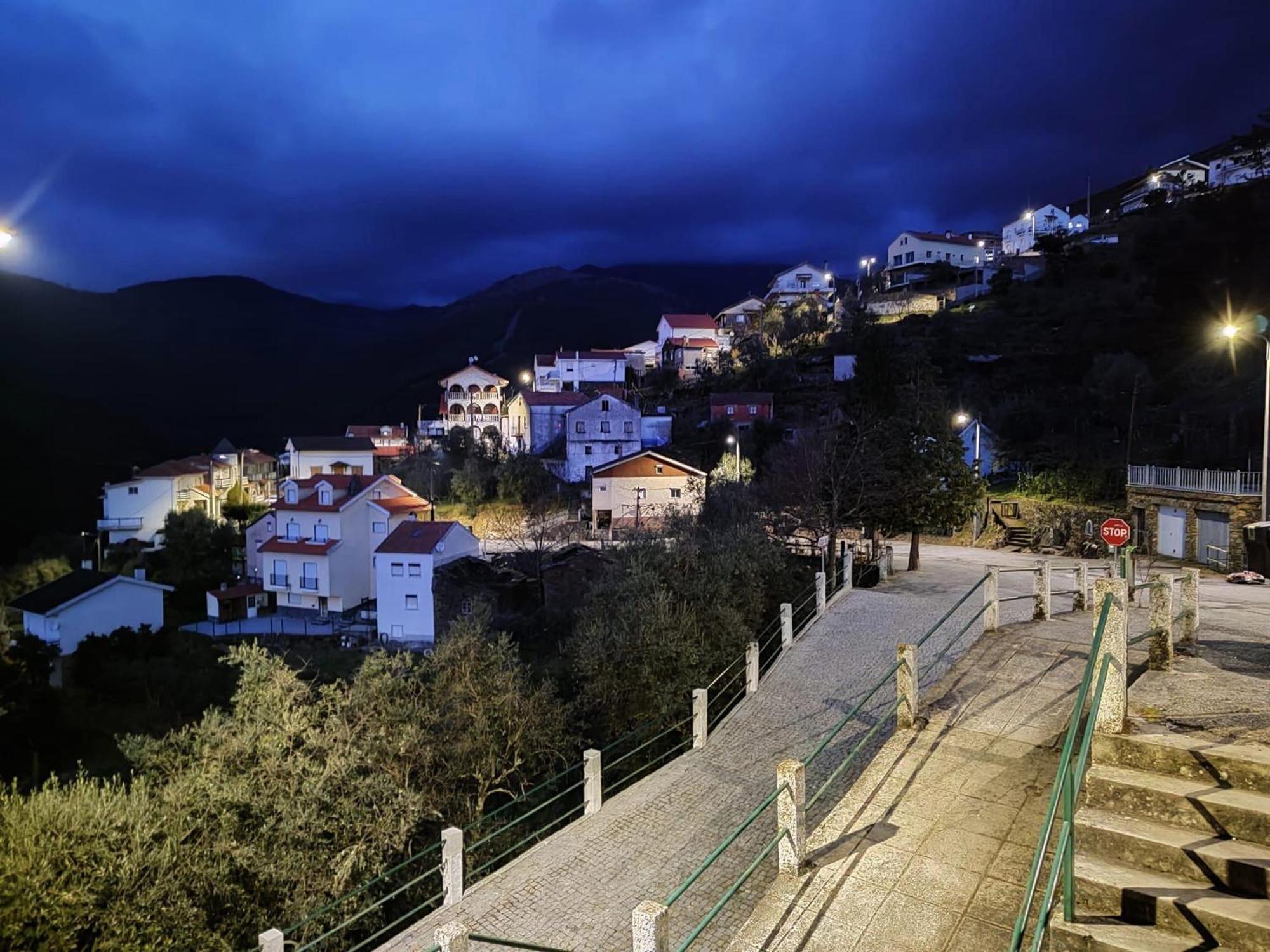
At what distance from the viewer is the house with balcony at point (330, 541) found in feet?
127

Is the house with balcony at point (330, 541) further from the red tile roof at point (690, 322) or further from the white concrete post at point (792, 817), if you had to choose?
the red tile roof at point (690, 322)

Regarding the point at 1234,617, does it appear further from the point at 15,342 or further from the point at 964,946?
the point at 15,342

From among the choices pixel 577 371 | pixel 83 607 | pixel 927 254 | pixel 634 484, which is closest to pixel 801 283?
pixel 927 254

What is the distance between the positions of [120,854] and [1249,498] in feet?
89.9

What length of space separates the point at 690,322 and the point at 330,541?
171 ft

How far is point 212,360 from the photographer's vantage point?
12094cm

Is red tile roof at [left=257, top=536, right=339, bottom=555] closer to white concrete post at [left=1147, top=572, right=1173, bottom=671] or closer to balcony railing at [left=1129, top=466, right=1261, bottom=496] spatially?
balcony railing at [left=1129, top=466, right=1261, bottom=496]

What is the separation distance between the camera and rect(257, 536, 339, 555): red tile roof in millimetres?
38406

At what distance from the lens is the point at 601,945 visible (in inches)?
283

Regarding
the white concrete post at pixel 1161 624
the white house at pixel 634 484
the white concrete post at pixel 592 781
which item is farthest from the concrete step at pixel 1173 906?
the white house at pixel 634 484

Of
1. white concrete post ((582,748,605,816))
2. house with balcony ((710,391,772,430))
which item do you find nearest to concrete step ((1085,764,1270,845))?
white concrete post ((582,748,605,816))

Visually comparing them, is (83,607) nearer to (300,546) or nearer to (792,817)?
(300,546)

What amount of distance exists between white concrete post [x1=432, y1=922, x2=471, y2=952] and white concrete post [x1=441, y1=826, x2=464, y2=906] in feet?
11.4

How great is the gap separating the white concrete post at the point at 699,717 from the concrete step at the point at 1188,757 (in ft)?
21.9
